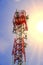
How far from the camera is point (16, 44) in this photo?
128625 mm

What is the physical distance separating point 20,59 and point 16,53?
256cm

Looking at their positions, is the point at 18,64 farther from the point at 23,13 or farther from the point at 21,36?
the point at 23,13

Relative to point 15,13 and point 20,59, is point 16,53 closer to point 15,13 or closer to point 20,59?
point 20,59

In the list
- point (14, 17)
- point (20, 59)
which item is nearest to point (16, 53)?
point (20, 59)

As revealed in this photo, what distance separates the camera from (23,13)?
125375 millimetres

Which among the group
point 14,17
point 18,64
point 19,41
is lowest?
point 18,64

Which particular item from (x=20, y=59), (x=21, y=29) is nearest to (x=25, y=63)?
(x=20, y=59)

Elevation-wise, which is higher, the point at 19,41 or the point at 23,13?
the point at 23,13

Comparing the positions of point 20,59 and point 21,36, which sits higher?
point 21,36

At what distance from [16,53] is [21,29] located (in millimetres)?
8709

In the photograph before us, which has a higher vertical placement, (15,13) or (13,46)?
(15,13)

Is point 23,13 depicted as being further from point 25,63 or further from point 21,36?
point 25,63

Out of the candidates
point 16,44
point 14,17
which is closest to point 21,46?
point 16,44

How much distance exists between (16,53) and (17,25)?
992cm
